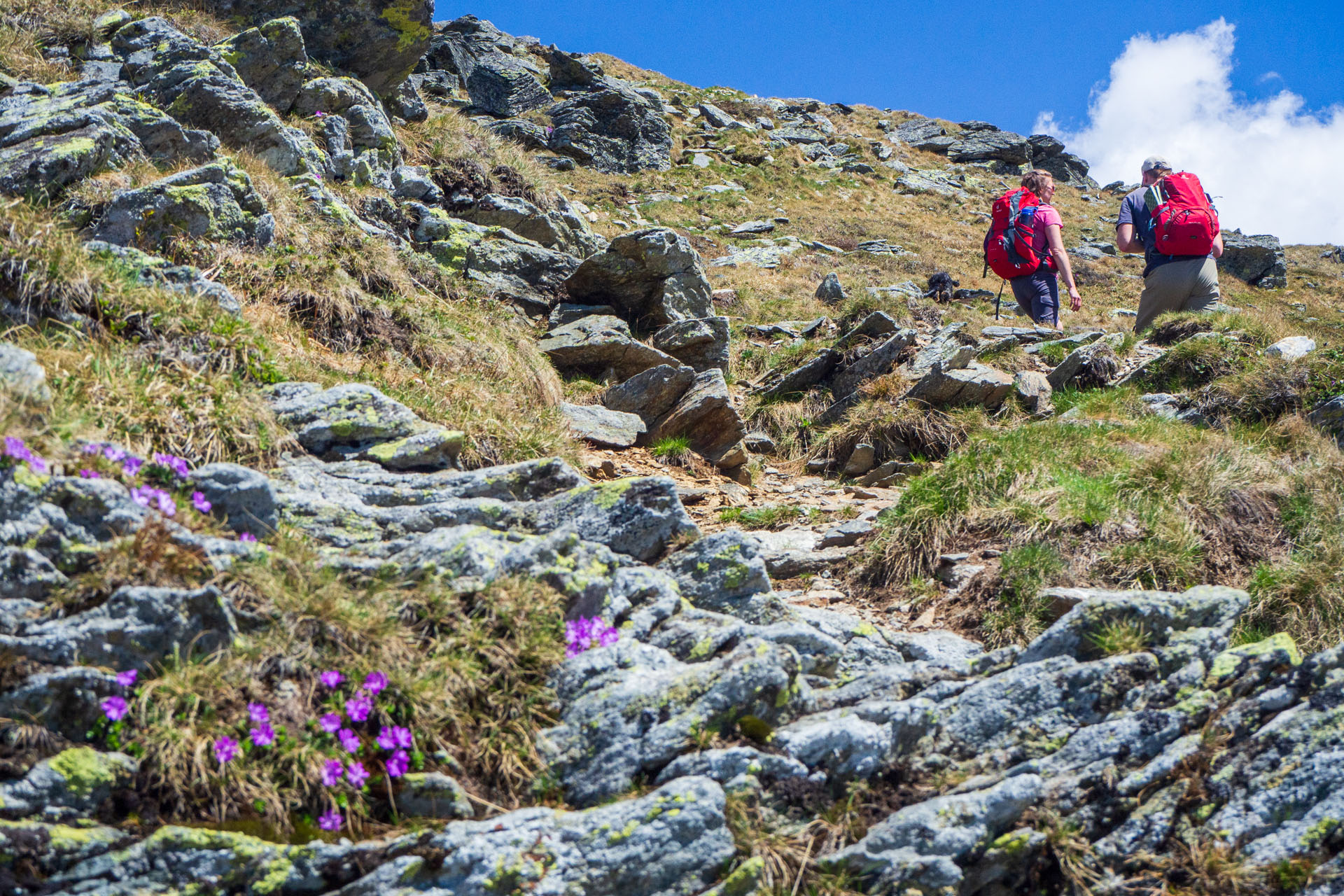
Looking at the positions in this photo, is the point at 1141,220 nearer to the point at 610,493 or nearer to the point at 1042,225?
the point at 1042,225

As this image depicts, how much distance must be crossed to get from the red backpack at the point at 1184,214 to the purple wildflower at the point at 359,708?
37.7ft

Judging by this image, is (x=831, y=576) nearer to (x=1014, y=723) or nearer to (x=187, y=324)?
(x=1014, y=723)

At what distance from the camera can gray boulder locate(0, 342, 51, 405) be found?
4113mm

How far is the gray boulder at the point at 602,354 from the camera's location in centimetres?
1130

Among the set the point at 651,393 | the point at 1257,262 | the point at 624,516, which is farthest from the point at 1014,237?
the point at 1257,262

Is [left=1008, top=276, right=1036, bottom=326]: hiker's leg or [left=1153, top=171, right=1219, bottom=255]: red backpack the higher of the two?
[left=1153, top=171, right=1219, bottom=255]: red backpack

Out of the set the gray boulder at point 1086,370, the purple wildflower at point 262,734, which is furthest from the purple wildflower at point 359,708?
the gray boulder at point 1086,370

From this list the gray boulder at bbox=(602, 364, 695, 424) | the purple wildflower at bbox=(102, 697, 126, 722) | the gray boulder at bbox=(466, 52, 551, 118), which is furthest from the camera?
the gray boulder at bbox=(466, 52, 551, 118)

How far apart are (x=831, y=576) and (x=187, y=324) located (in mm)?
5490

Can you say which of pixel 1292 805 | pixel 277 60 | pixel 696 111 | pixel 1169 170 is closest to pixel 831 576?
pixel 1292 805

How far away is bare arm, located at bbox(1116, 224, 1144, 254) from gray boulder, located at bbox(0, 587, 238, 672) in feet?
37.2

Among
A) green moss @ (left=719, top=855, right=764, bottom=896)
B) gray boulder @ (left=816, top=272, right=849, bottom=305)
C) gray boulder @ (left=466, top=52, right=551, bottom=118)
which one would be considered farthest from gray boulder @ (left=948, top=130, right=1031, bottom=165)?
green moss @ (left=719, top=855, right=764, bottom=896)

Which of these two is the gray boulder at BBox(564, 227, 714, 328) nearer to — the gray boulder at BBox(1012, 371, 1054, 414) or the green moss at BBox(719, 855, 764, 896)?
the gray boulder at BBox(1012, 371, 1054, 414)

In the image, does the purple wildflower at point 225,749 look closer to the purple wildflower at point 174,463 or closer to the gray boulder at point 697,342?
the purple wildflower at point 174,463
